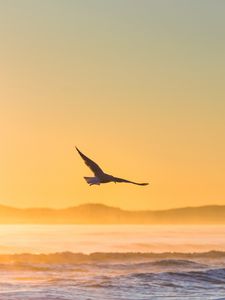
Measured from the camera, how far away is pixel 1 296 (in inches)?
1671

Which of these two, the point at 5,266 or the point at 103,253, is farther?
the point at 103,253

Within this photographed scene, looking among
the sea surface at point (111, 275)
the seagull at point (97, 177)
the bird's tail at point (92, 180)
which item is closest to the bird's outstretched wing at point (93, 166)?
the seagull at point (97, 177)

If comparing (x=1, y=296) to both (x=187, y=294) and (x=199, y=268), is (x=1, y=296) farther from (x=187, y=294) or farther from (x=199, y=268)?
(x=199, y=268)

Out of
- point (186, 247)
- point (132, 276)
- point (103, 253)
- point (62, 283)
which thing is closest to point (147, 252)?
point (103, 253)

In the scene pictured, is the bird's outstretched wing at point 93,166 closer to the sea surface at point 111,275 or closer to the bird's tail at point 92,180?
the bird's tail at point 92,180

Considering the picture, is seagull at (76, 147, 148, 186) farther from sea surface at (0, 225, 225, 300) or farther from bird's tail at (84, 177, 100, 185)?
sea surface at (0, 225, 225, 300)

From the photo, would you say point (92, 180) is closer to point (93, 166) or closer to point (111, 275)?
point (93, 166)

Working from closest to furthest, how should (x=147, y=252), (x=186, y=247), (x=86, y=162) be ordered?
(x=86, y=162)
(x=147, y=252)
(x=186, y=247)

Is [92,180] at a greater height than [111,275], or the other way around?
[92,180]

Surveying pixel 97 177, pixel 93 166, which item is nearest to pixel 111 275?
pixel 97 177

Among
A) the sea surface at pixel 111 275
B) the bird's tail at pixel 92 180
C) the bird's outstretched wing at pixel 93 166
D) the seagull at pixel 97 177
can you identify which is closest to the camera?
the bird's outstretched wing at pixel 93 166

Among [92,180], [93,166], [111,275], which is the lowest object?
[111,275]

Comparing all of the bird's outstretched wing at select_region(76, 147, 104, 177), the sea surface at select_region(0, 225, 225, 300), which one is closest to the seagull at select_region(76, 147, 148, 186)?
the bird's outstretched wing at select_region(76, 147, 104, 177)

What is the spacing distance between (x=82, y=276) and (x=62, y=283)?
5.56 m
